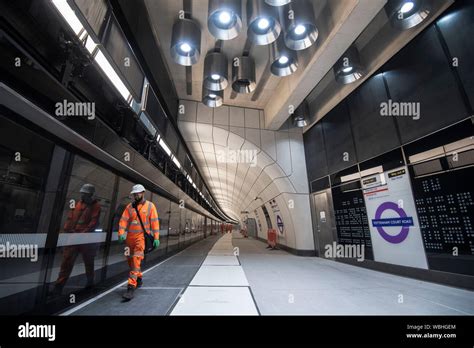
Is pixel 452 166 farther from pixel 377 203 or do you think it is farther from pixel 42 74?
pixel 42 74

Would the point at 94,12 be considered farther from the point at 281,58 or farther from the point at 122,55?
the point at 281,58

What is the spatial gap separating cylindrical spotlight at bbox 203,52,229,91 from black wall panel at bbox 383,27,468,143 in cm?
382

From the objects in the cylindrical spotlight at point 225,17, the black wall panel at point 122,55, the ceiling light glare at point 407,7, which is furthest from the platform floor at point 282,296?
the ceiling light glare at point 407,7

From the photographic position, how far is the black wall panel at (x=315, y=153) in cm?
652

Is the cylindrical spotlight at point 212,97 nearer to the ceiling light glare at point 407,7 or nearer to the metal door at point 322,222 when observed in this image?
the ceiling light glare at point 407,7

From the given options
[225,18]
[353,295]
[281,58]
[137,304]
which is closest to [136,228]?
[137,304]

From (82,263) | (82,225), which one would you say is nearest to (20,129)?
(82,225)

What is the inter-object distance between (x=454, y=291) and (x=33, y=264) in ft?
19.1

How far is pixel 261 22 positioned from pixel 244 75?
1.33 m

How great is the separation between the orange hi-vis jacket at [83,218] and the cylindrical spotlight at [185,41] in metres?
3.07

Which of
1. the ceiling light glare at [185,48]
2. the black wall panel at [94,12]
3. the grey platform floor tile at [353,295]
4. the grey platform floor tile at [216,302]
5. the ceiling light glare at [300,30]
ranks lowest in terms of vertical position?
the grey platform floor tile at [353,295]

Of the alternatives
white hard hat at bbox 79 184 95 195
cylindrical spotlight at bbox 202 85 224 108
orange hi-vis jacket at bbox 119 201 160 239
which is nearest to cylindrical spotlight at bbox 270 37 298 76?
cylindrical spotlight at bbox 202 85 224 108

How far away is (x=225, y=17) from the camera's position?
2.94 m
